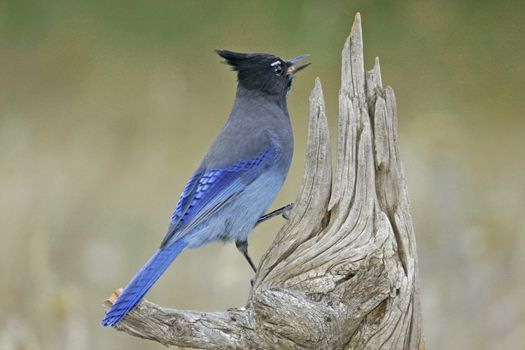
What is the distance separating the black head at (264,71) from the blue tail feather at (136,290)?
1.00m

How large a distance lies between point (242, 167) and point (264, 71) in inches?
18.1

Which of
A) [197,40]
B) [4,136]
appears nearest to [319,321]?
[4,136]

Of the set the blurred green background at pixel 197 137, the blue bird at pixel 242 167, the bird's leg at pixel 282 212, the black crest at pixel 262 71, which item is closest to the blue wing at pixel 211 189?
the blue bird at pixel 242 167

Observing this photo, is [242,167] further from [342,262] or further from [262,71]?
[342,262]

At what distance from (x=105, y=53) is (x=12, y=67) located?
0.53 metres

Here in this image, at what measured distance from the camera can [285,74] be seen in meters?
4.93

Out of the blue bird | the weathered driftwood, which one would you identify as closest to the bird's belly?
the blue bird

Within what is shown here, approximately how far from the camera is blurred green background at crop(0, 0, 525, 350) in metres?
5.58

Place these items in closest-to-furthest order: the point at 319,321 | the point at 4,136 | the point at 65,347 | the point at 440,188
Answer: the point at 319,321
the point at 65,347
the point at 440,188
the point at 4,136

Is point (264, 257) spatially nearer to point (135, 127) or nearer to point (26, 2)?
point (135, 127)

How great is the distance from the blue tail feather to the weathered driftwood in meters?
0.05

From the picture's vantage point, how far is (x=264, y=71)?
4887 millimetres

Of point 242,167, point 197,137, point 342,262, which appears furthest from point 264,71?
point 197,137

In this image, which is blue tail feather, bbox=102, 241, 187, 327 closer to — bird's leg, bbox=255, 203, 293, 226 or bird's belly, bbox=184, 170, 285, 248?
bird's belly, bbox=184, 170, 285, 248
